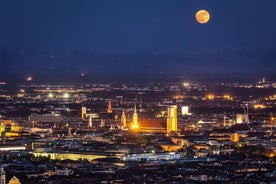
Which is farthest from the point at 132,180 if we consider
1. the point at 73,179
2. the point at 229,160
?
the point at 229,160

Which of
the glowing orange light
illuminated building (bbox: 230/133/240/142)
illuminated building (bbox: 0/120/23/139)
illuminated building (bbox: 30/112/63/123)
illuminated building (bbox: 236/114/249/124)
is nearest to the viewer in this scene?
illuminated building (bbox: 230/133/240/142)

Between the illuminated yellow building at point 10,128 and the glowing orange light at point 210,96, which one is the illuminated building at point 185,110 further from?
the glowing orange light at point 210,96

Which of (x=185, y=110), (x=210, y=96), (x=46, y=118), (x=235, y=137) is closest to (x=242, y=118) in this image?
(x=185, y=110)

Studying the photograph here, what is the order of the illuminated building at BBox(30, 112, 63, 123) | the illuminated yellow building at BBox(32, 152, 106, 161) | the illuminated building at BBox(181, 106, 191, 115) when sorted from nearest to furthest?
1. the illuminated yellow building at BBox(32, 152, 106, 161)
2. the illuminated building at BBox(30, 112, 63, 123)
3. the illuminated building at BBox(181, 106, 191, 115)

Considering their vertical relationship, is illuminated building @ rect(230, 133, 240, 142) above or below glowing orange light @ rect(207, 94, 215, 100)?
below

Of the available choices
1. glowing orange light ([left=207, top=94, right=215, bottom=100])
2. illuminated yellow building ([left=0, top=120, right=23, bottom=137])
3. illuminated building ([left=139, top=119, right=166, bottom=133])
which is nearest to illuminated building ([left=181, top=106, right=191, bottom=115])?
illuminated building ([left=139, top=119, right=166, bottom=133])

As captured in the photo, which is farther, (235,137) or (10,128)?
(10,128)

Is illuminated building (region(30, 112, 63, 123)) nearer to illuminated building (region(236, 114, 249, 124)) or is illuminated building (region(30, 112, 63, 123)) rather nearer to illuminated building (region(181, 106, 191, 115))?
→ illuminated building (region(181, 106, 191, 115))

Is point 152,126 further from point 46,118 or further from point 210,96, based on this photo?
point 210,96

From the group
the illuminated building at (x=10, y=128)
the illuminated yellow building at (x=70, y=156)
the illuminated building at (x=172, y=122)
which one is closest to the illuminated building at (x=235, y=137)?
the illuminated building at (x=172, y=122)

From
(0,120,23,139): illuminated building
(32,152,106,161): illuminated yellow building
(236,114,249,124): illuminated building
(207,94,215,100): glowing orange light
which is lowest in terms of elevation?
(32,152,106,161): illuminated yellow building

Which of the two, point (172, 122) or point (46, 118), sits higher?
point (46, 118)
